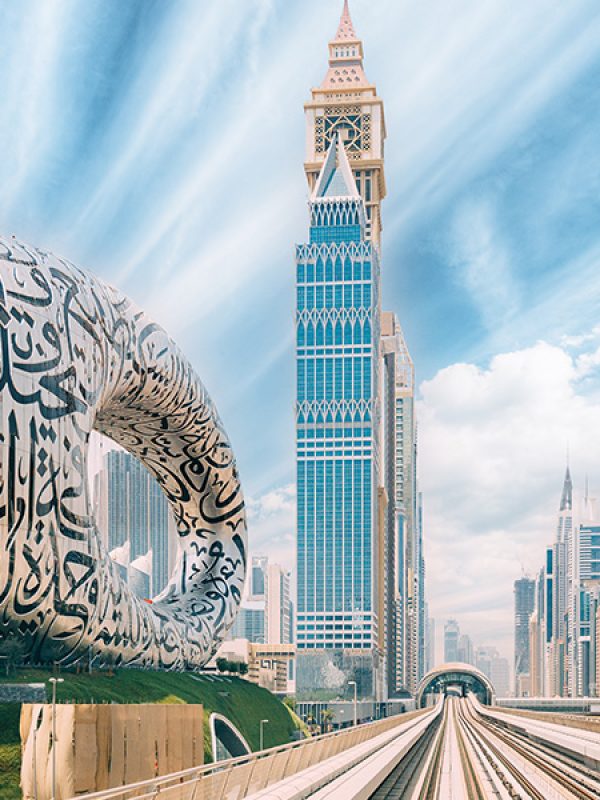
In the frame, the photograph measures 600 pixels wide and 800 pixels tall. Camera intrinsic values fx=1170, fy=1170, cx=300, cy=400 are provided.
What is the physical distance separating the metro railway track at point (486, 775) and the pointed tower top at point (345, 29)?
5136 inches

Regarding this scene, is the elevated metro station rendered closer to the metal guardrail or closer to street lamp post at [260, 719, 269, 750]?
street lamp post at [260, 719, 269, 750]

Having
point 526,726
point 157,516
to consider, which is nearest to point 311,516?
point 157,516

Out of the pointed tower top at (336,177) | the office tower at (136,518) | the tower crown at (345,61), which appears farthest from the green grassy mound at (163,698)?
the tower crown at (345,61)

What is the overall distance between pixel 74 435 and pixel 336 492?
108 meters

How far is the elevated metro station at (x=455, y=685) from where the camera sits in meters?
153

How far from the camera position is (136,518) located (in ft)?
275

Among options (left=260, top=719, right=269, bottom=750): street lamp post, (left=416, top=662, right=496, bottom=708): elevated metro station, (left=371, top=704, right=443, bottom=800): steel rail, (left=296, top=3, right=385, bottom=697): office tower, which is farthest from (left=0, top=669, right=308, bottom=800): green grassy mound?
(left=416, top=662, right=496, bottom=708): elevated metro station

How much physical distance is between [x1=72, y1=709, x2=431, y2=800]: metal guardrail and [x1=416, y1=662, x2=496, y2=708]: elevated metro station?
132422mm

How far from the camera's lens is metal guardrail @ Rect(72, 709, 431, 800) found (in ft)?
34.5

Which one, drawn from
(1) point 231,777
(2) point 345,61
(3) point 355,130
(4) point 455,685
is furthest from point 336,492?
(1) point 231,777

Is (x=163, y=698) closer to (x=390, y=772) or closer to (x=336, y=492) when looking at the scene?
(x=390, y=772)

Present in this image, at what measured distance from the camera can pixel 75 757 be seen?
13.6m

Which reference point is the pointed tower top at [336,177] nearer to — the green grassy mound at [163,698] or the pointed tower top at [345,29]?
the pointed tower top at [345,29]

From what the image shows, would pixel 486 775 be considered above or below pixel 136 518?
below
